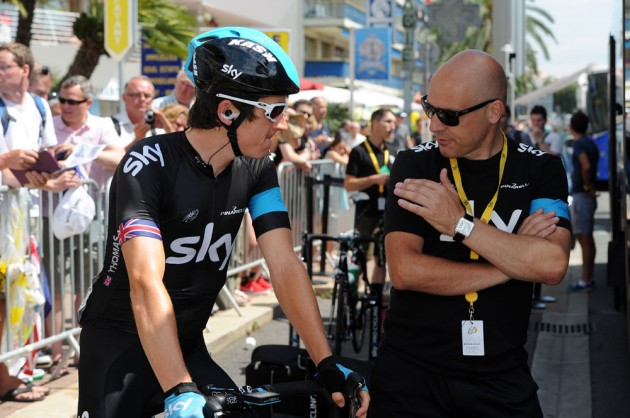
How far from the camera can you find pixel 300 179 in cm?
1237

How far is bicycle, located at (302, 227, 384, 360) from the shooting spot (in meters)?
8.05

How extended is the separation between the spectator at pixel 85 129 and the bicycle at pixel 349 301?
171 cm

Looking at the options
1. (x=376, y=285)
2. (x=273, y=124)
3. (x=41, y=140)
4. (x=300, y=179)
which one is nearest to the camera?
(x=273, y=124)

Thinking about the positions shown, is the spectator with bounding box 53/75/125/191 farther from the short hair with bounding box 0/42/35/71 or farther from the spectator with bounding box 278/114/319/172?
the spectator with bounding box 278/114/319/172

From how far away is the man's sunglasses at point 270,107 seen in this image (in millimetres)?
3072

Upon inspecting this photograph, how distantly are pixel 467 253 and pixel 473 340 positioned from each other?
0.99 feet

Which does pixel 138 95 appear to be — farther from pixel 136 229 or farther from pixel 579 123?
pixel 579 123

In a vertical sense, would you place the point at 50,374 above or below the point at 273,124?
below

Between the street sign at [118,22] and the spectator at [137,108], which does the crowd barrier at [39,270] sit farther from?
the street sign at [118,22]

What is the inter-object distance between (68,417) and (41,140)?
2066mm

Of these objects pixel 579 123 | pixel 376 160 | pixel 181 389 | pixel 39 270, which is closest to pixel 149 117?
pixel 39 270

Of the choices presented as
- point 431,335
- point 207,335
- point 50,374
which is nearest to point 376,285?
point 207,335

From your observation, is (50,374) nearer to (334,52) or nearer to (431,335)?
(431,335)

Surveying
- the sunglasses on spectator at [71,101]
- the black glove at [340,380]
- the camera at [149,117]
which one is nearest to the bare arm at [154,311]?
the black glove at [340,380]
